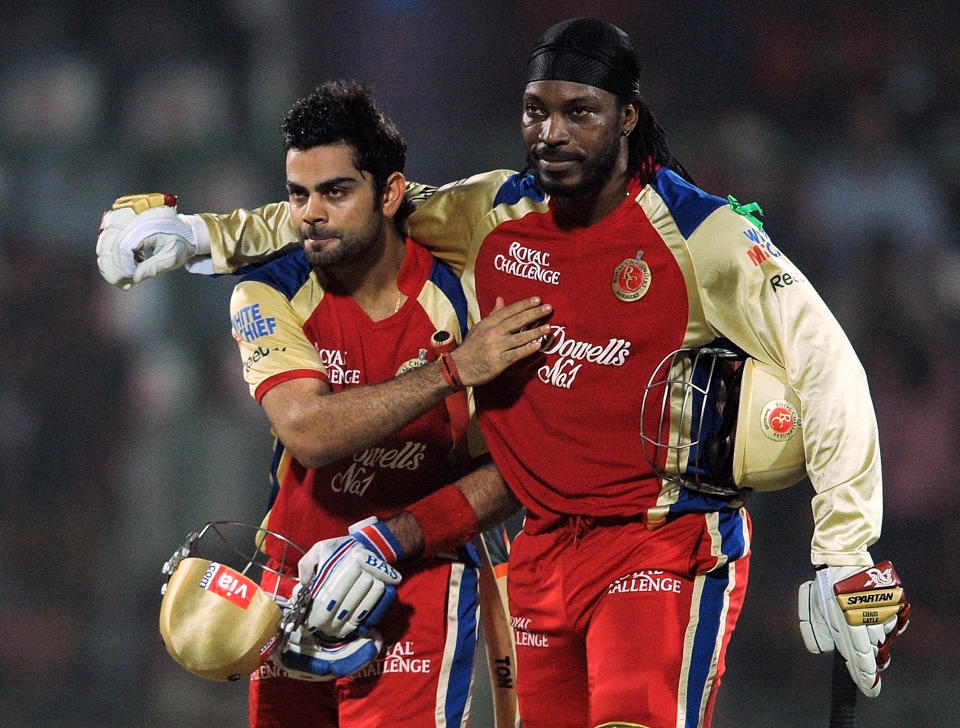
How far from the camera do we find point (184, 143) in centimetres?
490

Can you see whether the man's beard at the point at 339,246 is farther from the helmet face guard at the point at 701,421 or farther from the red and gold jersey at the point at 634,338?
the helmet face guard at the point at 701,421

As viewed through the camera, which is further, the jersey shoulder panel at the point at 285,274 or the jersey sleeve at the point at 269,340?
the jersey shoulder panel at the point at 285,274

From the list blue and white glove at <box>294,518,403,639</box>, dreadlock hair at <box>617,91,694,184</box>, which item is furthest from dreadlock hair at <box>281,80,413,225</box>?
blue and white glove at <box>294,518,403,639</box>

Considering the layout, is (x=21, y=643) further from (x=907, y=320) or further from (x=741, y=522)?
(x=907, y=320)

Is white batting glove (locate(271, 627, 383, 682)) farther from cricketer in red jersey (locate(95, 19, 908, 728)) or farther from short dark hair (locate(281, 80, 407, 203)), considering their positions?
short dark hair (locate(281, 80, 407, 203))

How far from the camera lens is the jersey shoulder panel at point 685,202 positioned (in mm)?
2277

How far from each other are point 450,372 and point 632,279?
1.30 ft

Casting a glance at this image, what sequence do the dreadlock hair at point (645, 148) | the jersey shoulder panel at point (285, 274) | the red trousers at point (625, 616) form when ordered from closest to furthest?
the red trousers at point (625, 616)
the dreadlock hair at point (645, 148)
the jersey shoulder panel at point (285, 274)

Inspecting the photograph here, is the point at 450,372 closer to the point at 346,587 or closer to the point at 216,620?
the point at 346,587

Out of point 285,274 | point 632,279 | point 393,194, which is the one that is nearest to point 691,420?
point 632,279

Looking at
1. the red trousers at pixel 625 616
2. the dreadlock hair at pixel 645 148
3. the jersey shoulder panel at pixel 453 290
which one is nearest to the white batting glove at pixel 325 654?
the red trousers at pixel 625 616

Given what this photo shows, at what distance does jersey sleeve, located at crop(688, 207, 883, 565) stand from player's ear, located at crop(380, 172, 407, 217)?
714 mm

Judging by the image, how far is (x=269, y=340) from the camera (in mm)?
2529

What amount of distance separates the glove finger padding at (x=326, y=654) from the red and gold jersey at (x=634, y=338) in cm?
44
